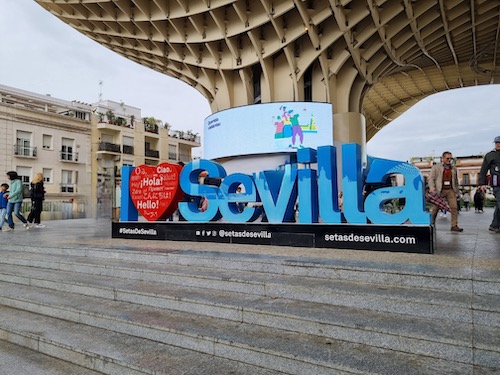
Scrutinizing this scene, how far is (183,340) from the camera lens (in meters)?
3.42

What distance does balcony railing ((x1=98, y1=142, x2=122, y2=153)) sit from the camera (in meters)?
36.3

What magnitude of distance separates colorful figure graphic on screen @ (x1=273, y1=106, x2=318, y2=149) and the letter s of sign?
10.2m

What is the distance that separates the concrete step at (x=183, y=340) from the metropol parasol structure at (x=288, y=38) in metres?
15.9

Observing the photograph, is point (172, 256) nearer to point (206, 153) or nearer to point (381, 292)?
point (381, 292)

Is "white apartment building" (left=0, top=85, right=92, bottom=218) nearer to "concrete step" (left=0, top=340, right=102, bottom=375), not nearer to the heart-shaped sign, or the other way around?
the heart-shaped sign

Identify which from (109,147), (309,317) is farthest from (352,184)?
(109,147)

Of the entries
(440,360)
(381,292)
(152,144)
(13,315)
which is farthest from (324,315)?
(152,144)

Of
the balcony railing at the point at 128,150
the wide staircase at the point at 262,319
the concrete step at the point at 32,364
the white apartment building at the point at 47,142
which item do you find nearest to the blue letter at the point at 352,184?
the wide staircase at the point at 262,319

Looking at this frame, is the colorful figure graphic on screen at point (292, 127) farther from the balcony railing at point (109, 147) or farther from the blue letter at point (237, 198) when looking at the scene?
the balcony railing at point (109, 147)

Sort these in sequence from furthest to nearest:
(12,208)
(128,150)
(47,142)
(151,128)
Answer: (151,128) → (128,150) → (47,142) → (12,208)

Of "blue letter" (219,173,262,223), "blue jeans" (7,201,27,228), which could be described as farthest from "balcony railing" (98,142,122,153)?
"blue letter" (219,173,262,223)

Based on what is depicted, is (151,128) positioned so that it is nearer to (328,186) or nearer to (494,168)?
(328,186)

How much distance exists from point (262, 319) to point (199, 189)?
438 cm

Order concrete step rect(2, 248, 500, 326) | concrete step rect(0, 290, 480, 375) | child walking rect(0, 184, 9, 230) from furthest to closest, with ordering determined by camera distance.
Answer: child walking rect(0, 184, 9, 230), concrete step rect(2, 248, 500, 326), concrete step rect(0, 290, 480, 375)
